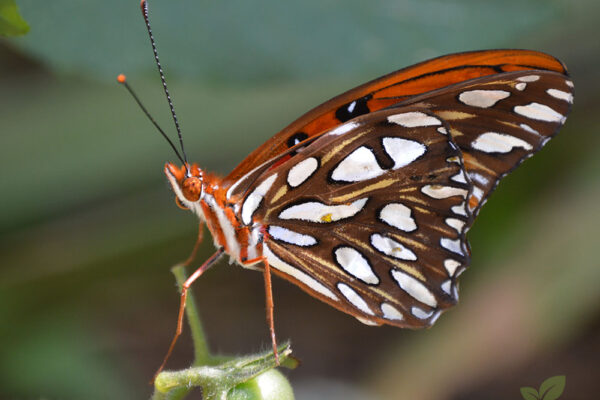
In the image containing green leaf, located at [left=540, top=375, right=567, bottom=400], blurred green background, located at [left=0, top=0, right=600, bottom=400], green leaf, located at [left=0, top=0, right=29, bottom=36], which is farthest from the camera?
blurred green background, located at [left=0, top=0, right=600, bottom=400]

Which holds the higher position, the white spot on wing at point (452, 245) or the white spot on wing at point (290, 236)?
the white spot on wing at point (290, 236)

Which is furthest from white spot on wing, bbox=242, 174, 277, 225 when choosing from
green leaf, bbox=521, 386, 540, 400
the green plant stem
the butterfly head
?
green leaf, bbox=521, 386, 540, 400

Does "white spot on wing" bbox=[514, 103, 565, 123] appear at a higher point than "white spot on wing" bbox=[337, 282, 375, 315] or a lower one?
higher

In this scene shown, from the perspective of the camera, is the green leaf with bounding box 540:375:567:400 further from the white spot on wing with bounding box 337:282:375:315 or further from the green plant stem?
the green plant stem

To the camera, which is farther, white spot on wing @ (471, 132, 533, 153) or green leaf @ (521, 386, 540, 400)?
white spot on wing @ (471, 132, 533, 153)

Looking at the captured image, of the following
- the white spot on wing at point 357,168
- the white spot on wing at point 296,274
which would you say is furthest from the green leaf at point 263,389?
the white spot on wing at point 357,168

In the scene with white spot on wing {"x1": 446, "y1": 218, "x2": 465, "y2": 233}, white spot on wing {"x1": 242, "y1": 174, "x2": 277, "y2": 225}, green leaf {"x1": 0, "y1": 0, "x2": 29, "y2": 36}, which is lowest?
white spot on wing {"x1": 446, "y1": 218, "x2": 465, "y2": 233}

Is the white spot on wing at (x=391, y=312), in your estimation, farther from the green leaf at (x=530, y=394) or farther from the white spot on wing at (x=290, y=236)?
the green leaf at (x=530, y=394)
